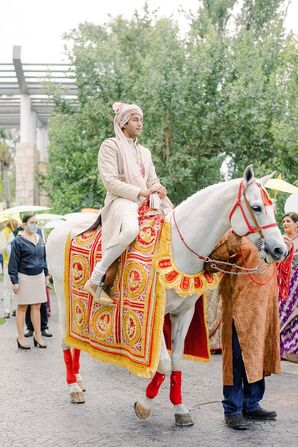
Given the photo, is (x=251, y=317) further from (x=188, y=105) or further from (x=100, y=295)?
(x=188, y=105)

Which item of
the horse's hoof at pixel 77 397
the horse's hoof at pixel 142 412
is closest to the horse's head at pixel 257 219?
the horse's hoof at pixel 142 412

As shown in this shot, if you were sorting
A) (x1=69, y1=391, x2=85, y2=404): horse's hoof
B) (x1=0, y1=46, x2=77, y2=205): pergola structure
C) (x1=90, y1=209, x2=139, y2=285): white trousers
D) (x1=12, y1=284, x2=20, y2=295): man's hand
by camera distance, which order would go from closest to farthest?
1. (x1=90, y1=209, x2=139, y2=285): white trousers
2. (x1=69, y1=391, x2=85, y2=404): horse's hoof
3. (x1=12, y1=284, x2=20, y2=295): man's hand
4. (x1=0, y1=46, x2=77, y2=205): pergola structure

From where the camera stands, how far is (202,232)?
18.8ft

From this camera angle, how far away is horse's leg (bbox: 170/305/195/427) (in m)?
6.08

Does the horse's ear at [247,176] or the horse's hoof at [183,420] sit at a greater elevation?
the horse's ear at [247,176]

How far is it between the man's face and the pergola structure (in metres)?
15.2

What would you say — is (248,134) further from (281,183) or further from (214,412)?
(214,412)

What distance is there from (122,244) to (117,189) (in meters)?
0.56

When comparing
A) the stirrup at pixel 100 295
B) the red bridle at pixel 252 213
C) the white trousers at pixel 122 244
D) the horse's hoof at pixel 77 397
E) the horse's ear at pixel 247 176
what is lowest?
the horse's hoof at pixel 77 397

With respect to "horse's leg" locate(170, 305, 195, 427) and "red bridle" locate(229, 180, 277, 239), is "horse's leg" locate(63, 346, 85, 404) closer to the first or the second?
"horse's leg" locate(170, 305, 195, 427)

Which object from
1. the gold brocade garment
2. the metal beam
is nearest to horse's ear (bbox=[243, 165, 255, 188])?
the gold brocade garment

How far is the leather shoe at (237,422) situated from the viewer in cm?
589

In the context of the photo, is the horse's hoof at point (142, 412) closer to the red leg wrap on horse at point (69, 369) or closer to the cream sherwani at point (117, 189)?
the red leg wrap on horse at point (69, 369)

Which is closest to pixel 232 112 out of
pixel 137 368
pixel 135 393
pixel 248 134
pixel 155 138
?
pixel 248 134
